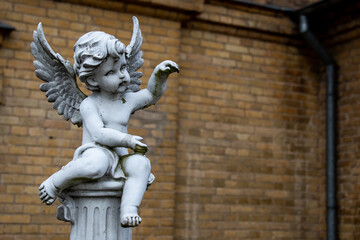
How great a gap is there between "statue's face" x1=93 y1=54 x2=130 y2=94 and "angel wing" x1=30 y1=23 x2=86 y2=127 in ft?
0.90

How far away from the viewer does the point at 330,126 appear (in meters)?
7.33

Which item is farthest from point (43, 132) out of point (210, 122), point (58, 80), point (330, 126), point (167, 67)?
point (330, 126)

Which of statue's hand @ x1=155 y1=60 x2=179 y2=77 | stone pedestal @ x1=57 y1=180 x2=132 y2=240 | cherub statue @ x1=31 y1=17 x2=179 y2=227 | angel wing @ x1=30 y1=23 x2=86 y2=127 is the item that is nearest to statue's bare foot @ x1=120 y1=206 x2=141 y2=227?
cherub statue @ x1=31 y1=17 x2=179 y2=227

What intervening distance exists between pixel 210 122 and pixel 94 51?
368 cm

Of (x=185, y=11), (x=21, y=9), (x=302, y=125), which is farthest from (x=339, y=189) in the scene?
(x=21, y=9)

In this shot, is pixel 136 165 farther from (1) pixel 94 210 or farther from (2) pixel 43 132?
(2) pixel 43 132

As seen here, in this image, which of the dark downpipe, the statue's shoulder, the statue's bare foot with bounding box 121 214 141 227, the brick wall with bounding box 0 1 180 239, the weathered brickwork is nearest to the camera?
the statue's bare foot with bounding box 121 214 141 227

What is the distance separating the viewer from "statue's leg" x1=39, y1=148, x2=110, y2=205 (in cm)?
324

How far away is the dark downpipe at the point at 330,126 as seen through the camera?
23.5 ft

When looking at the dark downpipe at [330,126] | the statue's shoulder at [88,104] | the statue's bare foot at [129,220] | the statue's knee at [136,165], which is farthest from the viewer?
the dark downpipe at [330,126]

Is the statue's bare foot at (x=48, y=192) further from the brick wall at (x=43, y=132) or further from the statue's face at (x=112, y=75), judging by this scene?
the brick wall at (x=43, y=132)

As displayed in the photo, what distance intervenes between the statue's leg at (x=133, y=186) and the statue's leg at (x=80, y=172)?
0.14m

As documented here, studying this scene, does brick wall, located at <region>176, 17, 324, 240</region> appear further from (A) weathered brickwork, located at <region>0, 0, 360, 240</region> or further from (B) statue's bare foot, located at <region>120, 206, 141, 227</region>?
→ (B) statue's bare foot, located at <region>120, 206, 141, 227</region>

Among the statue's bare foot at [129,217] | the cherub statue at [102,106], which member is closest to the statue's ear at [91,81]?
the cherub statue at [102,106]
